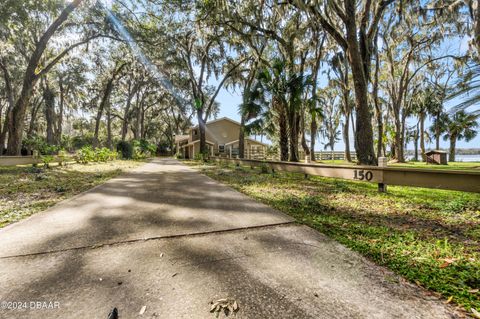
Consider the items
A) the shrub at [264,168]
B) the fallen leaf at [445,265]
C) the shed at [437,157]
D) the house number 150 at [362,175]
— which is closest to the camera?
the fallen leaf at [445,265]

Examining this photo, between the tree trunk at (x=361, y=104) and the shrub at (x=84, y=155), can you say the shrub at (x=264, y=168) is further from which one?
the shrub at (x=84, y=155)

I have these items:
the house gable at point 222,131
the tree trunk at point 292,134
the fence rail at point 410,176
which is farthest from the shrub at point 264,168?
the house gable at point 222,131

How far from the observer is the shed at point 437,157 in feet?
57.5

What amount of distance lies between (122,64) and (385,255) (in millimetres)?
25381

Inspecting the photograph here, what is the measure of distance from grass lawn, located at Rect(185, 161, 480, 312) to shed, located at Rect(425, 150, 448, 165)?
17.4 m

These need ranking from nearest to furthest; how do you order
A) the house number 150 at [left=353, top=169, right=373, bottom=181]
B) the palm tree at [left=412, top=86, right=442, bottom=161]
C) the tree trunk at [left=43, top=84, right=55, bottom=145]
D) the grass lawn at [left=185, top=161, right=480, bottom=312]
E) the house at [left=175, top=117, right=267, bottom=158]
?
the grass lawn at [left=185, top=161, right=480, bottom=312] < the house number 150 at [left=353, top=169, right=373, bottom=181] < the tree trunk at [left=43, top=84, right=55, bottom=145] < the palm tree at [left=412, top=86, right=442, bottom=161] < the house at [left=175, top=117, right=267, bottom=158]

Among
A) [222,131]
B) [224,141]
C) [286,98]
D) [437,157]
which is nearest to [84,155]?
[286,98]

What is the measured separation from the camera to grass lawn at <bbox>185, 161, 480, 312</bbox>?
179cm

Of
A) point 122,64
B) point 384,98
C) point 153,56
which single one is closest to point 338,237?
point 153,56

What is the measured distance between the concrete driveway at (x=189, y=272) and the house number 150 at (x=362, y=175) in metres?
3.44

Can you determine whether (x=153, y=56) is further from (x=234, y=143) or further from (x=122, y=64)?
(x=234, y=143)

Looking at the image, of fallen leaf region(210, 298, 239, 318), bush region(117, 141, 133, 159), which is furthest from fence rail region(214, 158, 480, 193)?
bush region(117, 141, 133, 159)

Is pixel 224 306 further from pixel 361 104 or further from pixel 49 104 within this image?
pixel 49 104

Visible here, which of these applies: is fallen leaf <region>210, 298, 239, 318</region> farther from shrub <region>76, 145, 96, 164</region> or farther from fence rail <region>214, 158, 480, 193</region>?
shrub <region>76, 145, 96, 164</region>
